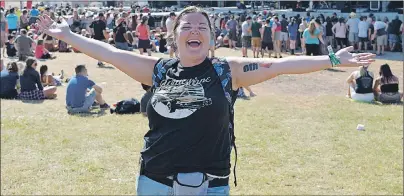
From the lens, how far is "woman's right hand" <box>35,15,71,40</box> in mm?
3561

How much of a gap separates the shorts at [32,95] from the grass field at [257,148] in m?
0.30

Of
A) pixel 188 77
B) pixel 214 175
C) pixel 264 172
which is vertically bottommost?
pixel 264 172

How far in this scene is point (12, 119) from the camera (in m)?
10.1

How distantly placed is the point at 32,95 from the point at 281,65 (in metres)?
9.52

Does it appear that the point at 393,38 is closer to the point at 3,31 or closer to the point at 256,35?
the point at 256,35

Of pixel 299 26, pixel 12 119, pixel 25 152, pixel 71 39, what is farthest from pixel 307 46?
→ pixel 71 39

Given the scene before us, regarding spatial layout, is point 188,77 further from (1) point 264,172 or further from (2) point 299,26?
(2) point 299,26

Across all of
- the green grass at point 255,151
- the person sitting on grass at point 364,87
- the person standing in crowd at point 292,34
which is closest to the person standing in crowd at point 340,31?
the person standing in crowd at point 292,34

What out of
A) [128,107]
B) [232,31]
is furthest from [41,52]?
[128,107]

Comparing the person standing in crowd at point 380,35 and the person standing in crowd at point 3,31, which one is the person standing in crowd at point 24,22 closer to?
the person standing in crowd at point 3,31

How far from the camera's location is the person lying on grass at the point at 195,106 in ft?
9.75

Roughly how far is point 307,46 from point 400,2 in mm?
10025

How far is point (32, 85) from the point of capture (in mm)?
11891

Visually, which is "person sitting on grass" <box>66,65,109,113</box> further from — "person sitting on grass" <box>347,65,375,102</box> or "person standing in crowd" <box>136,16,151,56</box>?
"person standing in crowd" <box>136,16,151,56</box>
